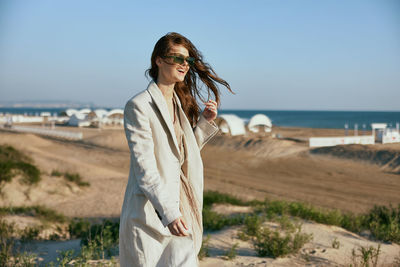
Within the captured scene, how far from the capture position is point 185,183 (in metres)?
1.96

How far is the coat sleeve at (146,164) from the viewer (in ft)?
5.38

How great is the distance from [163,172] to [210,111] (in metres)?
0.56

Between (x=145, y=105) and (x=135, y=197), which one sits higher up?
(x=145, y=105)

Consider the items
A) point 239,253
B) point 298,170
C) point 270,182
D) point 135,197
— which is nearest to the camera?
point 135,197

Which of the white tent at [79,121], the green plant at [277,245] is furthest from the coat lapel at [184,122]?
the white tent at [79,121]

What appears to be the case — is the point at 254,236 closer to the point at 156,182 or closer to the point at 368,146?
the point at 156,182

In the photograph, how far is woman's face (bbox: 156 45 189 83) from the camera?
1941mm

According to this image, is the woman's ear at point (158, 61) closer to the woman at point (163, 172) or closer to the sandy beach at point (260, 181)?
the woman at point (163, 172)

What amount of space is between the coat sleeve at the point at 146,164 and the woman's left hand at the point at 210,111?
515mm

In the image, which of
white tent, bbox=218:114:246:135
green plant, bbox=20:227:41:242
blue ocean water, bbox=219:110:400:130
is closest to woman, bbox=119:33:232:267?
green plant, bbox=20:227:41:242

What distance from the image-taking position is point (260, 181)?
1382 cm

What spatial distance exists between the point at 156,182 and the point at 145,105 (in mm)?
393

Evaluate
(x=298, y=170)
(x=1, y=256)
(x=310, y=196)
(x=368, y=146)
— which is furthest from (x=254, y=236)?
(x=368, y=146)

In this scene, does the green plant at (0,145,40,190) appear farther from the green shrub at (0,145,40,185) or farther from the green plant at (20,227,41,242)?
the green plant at (20,227,41,242)
